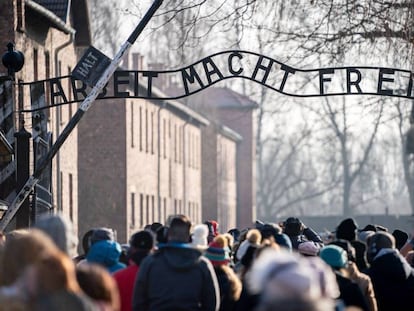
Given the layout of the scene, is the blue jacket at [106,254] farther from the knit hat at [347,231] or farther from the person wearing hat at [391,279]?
the knit hat at [347,231]

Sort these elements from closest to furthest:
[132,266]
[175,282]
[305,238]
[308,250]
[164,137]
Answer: [175,282]
[132,266]
[308,250]
[305,238]
[164,137]

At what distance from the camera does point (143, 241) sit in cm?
1311

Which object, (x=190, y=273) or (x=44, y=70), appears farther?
(x=44, y=70)

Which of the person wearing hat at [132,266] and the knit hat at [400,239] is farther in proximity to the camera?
the knit hat at [400,239]

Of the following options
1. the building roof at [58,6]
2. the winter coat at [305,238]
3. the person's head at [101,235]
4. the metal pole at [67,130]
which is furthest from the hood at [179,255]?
the building roof at [58,6]

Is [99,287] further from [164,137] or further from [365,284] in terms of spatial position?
[164,137]

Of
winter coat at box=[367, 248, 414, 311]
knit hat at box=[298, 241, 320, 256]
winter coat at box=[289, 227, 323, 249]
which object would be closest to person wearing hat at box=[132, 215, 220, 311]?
winter coat at box=[367, 248, 414, 311]

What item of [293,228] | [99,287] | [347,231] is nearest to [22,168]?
[293,228]

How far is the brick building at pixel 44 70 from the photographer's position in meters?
25.2

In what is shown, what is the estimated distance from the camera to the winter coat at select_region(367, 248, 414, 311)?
13.9 meters

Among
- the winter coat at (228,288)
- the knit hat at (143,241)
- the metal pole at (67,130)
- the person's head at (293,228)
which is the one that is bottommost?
the winter coat at (228,288)

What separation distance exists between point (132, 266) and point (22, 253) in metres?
4.65

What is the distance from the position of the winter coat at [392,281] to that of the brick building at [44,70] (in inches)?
416

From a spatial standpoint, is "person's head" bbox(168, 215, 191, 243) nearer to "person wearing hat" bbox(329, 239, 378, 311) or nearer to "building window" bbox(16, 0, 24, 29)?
"person wearing hat" bbox(329, 239, 378, 311)
